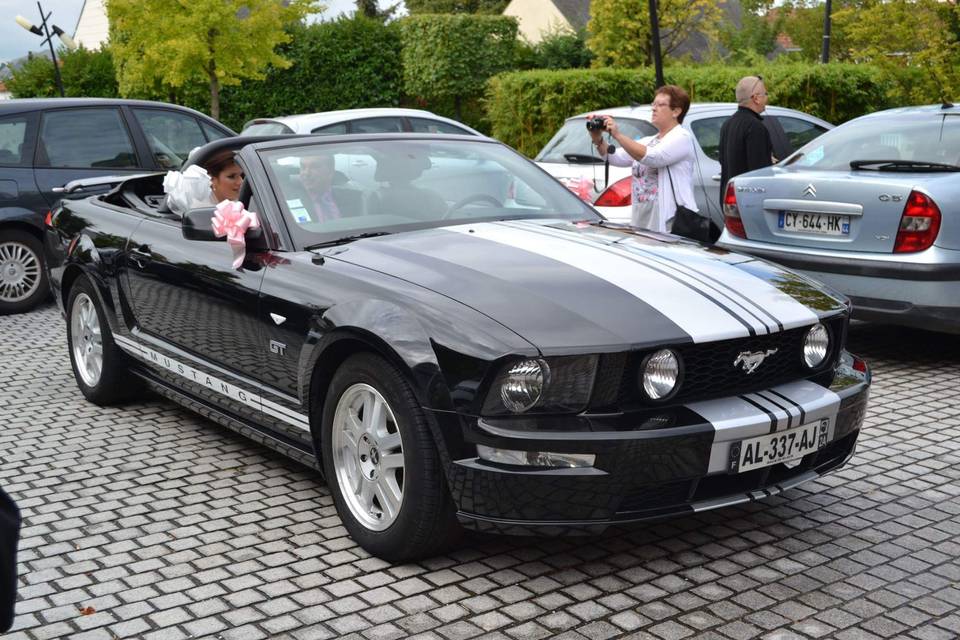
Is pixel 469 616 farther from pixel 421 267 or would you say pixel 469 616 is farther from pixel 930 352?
pixel 930 352

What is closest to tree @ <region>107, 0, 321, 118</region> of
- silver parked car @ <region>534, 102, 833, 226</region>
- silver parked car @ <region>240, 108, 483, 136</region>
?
silver parked car @ <region>240, 108, 483, 136</region>

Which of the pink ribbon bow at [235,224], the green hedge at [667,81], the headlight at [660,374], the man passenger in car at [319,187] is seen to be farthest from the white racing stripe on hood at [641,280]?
the green hedge at [667,81]

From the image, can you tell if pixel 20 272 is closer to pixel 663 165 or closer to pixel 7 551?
pixel 663 165

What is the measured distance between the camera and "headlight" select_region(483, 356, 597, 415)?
3703mm

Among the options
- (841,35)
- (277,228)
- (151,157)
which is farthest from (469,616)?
(841,35)

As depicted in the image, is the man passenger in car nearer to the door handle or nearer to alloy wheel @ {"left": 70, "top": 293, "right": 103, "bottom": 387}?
the door handle

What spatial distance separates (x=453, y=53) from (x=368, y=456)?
27645 millimetres

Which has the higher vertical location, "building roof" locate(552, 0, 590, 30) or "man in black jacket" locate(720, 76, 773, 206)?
"building roof" locate(552, 0, 590, 30)

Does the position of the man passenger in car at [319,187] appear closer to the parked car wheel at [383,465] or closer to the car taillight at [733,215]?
the parked car wheel at [383,465]

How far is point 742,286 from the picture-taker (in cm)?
428

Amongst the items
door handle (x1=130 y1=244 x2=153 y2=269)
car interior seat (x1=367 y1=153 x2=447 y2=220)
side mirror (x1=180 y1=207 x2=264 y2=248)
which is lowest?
door handle (x1=130 y1=244 x2=153 y2=269)

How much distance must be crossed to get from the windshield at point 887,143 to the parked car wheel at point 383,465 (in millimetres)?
4175

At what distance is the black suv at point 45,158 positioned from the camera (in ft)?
33.2

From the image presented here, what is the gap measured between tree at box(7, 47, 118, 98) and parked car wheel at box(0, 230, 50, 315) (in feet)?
72.5
